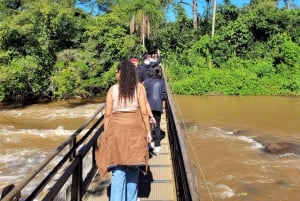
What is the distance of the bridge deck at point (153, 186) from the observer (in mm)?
5137

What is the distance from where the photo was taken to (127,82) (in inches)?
160

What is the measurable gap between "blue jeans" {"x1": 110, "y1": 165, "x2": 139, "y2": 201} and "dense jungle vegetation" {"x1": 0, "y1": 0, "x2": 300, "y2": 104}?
876 inches

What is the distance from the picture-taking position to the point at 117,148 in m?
3.93

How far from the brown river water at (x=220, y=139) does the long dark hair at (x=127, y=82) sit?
214 inches

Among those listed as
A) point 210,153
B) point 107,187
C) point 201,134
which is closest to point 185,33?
point 201,134

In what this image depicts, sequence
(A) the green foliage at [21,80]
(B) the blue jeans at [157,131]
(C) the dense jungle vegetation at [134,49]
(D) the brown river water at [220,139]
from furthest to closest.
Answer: (C) the dense jungle vegetation at [134,49] → (A) the green foliage at [21,80] → (D) the brown river water at [220,139] → (B) the blue jeans at [157,131]

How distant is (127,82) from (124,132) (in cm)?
50

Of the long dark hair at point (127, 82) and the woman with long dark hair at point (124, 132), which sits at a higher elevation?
Result: the long dark hair at point (127, 82)

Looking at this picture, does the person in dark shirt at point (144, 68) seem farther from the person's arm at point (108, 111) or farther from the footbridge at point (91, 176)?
the person's arm at point (108, 111)

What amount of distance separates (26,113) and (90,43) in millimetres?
8196

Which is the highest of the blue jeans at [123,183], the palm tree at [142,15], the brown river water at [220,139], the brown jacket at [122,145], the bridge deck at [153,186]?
the palm tree at [142,15]

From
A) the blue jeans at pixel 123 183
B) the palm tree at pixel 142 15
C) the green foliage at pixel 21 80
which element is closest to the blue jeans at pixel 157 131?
the blue jeans at pixel 123 183

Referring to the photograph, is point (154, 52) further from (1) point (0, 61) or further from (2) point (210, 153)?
(1) point (0, 61)

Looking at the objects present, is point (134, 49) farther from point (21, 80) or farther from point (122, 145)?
point (122, 145)
